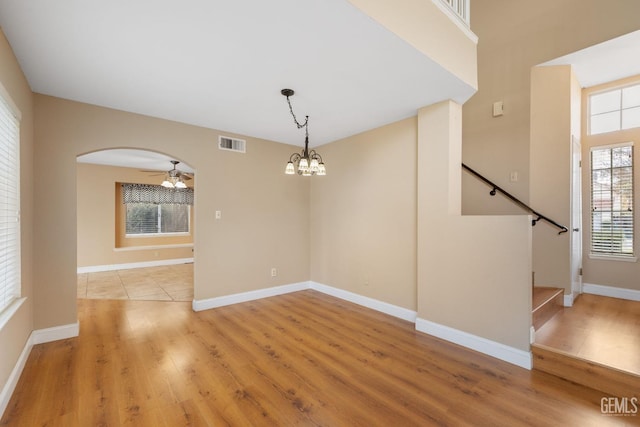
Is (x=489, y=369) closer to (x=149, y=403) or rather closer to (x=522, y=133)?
(x=149, y=403)

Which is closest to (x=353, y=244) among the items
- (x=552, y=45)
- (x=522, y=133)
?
(x=522, y=133)

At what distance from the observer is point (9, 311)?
2.26 metres

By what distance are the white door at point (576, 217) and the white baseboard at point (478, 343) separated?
1886 millimetres

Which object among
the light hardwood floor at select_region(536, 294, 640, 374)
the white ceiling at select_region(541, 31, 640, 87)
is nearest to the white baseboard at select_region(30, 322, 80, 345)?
the light hardwood floor at select_region(536, 294, 640, 374)

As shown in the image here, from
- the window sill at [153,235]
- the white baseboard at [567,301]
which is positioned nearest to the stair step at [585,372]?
the white baseboard at [567,301]

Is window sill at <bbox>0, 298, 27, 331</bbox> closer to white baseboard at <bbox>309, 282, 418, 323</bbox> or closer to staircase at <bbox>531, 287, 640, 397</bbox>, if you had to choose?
white baseboard at <bbox>309, 282, 418, 323</bbox>

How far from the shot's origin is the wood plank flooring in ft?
6.44

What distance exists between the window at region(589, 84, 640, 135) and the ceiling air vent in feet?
18.1

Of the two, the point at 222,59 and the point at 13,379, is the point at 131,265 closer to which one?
the point at 13,379

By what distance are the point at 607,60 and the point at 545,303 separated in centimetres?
326

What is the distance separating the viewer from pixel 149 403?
6.91ft

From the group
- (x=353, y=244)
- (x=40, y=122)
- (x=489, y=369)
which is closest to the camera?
(x=489, y=369)

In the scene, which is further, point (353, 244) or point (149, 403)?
point (353, 244)

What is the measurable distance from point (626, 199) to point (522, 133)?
1.77 meters
